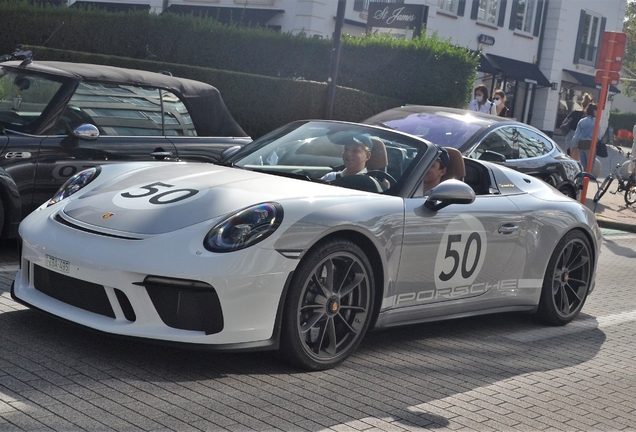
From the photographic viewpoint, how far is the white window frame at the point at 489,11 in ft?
119

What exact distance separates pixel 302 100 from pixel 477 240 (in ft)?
37.1

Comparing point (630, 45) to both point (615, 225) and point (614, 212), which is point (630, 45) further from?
point (615, 225)

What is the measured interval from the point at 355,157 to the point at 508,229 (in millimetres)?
1198

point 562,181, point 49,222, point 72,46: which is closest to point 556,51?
point 72,46

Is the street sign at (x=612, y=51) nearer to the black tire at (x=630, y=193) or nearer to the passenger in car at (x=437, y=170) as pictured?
the black tire at (x=630, y=193)

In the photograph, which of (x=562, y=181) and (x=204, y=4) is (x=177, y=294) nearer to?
(x=562, y=181)

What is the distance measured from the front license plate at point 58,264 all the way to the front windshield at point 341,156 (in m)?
1.57

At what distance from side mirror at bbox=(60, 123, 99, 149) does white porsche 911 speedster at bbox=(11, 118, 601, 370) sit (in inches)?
Result: 65.4

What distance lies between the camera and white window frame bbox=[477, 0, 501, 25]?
3641 cm

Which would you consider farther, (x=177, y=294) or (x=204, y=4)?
(x=204, y=4)

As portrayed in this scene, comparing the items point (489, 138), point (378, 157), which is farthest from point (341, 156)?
point (489, 138)

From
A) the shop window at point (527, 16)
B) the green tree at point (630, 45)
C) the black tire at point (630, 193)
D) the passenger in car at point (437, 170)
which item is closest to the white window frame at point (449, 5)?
the shop window at point (527, 16)

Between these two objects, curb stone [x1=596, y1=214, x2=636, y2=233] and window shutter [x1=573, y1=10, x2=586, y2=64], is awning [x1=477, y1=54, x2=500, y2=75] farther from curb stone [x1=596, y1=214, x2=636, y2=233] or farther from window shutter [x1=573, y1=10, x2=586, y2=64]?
curb stone [x1=596, y1=214, x2=636, y2=233]

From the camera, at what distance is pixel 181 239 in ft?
15.0
